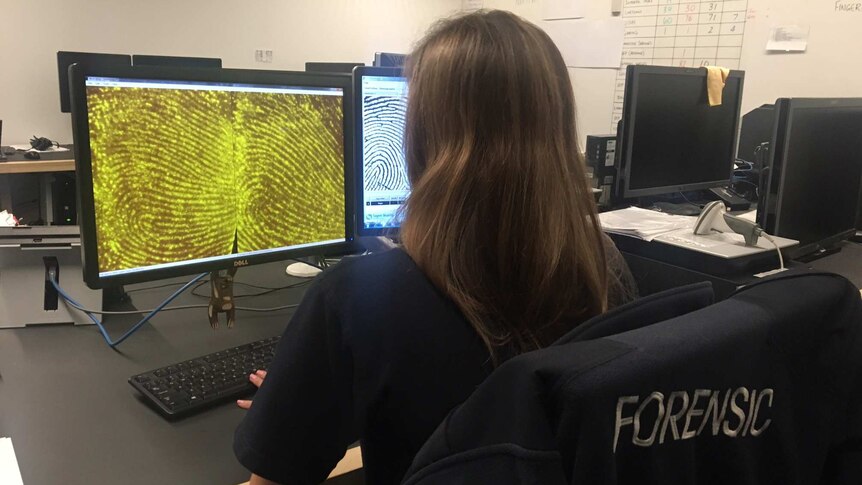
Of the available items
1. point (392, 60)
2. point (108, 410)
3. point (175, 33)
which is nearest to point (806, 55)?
point (392, 60)

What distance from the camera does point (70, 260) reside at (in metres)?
1.14

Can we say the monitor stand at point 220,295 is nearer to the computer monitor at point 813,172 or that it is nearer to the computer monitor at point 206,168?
the computer monitor at point 206,168

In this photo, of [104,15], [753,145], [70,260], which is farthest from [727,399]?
[104,15]

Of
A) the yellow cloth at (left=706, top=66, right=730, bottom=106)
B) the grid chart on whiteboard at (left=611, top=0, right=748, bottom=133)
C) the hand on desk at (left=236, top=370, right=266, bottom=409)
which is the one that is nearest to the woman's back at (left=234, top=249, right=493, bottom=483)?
the hand on desk at (left=236, top=370, right=266, bottom=409)

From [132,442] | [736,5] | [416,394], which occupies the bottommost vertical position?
[132,442]

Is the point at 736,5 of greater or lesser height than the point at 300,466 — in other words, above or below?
Result: above

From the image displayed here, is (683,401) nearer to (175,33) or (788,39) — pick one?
(788,39)

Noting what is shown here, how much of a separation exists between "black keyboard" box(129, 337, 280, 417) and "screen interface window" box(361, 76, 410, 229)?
0.43m

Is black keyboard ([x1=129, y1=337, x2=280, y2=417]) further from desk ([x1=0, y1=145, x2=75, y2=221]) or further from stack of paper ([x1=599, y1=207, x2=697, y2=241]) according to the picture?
desk ([x1=0, y1=145, x2=75, y2=221])

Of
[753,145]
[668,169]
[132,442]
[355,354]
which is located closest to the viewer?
[355,354]

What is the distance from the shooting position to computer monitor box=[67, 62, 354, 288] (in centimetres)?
93

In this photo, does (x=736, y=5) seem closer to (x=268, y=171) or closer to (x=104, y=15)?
(x=268, y=171)

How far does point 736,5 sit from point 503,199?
9.87ft

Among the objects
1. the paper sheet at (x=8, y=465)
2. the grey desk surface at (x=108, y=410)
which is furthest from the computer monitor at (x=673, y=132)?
the paper sheet at (x=8, y=465)
